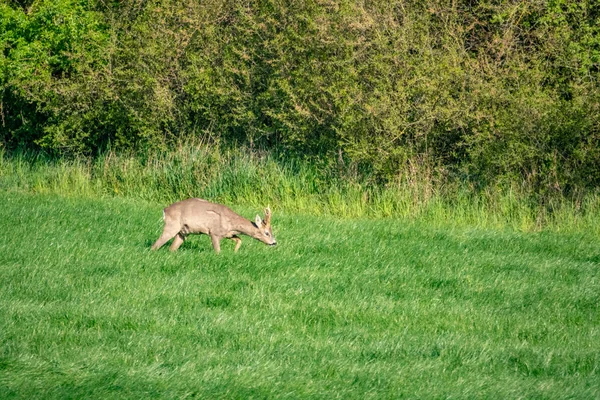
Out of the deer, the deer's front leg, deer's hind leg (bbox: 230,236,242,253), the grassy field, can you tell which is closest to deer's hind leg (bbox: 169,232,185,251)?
the deer

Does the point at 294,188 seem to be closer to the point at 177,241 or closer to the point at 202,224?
the point at 177,241

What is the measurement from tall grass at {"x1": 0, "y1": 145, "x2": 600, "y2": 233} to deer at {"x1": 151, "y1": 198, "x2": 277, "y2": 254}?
4.61m

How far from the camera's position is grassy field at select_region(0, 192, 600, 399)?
7.66 m

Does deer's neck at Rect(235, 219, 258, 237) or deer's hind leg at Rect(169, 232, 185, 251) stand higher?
deer's neck at Rect(235, 219, 258, 237)

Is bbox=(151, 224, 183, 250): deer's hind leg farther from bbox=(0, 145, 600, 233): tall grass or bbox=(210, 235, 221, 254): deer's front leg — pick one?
bbox=(0, 145, 600, 233): tall grass

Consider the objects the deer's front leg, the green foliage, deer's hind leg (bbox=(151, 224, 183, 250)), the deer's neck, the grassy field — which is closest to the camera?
the grassy field

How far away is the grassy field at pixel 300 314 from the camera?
7.66 m

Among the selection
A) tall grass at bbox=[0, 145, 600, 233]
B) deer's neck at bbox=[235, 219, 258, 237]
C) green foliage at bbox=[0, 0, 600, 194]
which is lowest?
tall grass at bbox=[0, 145, 600, 233]

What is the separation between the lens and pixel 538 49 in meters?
18.7

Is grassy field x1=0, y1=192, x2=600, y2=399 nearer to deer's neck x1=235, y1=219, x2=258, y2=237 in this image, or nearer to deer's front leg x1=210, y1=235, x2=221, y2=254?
deer's front leg x1=210, y1=235, x2=221, y2=254

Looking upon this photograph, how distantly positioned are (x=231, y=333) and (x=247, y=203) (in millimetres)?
9414

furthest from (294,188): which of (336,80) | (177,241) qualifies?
(177,241)

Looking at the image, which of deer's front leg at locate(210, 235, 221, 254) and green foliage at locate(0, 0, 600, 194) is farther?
green foliage at locate(0, 0, 600, 194)

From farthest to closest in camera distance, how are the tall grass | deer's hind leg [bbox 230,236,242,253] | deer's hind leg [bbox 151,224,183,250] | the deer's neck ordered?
the tall grass → the deer's neck → deer's hind leg [bbox 230,236,242,253] → deer's hind leg [bbox 151,224,183,250]
